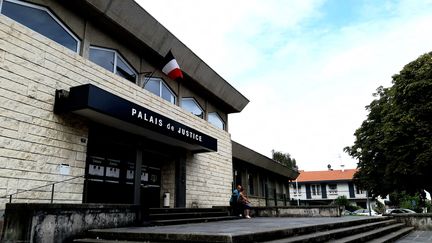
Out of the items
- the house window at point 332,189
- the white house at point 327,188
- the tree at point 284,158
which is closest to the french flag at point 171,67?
the tree at point 284,158

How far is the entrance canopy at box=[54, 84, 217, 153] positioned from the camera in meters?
7.84

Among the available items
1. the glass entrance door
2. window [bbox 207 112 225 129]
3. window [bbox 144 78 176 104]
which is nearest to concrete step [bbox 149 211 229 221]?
the glass entrance door

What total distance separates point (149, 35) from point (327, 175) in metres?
46.3

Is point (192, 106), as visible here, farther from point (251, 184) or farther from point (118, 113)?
point (251, 184)

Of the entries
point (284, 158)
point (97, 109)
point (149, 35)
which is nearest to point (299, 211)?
point (149, 35)

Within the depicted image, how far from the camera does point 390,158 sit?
19672 millimetres

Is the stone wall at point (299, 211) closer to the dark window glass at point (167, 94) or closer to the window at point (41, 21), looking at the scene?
the dark window glass at point (167, 94)

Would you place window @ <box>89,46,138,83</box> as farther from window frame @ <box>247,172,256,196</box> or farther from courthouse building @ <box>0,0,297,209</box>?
window frame @ <box>247,172,256,196</box>

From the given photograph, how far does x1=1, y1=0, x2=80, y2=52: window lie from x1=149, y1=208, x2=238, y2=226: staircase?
203 inches

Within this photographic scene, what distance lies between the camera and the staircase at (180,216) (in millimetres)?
8598

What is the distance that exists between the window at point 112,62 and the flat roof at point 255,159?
8.25 m

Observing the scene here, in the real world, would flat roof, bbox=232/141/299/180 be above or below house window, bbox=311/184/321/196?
above

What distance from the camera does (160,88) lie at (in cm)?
1291

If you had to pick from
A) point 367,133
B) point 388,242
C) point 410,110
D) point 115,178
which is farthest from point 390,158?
point 115,178
